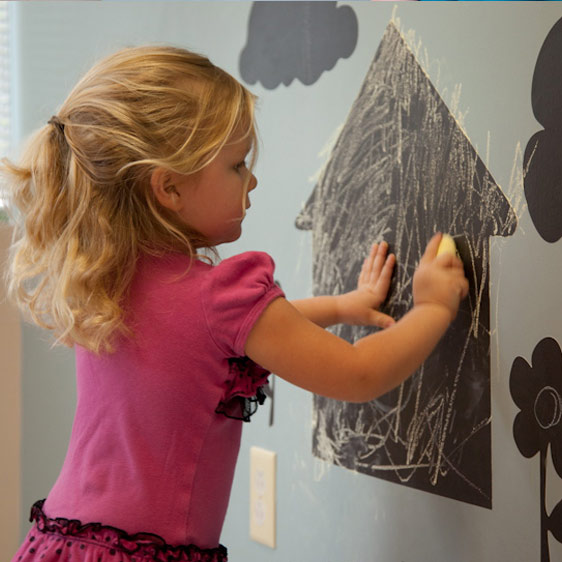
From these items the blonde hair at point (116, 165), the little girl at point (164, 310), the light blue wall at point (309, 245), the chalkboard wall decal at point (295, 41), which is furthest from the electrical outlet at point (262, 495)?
the chalkboard wall decal at point (295, 41)

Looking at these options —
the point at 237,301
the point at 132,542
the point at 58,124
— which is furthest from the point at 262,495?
the point at 58,124

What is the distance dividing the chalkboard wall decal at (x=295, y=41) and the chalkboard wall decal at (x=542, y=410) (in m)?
0.41

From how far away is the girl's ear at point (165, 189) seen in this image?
77 centimetres

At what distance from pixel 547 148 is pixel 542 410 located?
0.23 meters

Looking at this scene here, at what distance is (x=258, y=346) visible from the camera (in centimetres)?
74

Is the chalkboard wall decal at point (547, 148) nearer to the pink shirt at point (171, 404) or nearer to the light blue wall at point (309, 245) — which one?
the light blue wall at point (309, 245)

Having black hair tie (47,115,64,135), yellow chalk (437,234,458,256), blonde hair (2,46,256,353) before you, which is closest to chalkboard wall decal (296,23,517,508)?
yellow chalk (437,234,458,256)

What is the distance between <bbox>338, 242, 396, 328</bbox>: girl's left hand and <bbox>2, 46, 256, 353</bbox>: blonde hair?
0.18 meters

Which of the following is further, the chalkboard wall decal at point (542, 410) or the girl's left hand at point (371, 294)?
the girl's left hand at point (371, 294)

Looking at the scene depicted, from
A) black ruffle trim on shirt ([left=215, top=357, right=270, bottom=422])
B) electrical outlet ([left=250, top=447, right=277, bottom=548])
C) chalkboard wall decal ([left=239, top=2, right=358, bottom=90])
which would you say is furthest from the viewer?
electrical outlet ([left=250, top=447, right=277, bottom=548])

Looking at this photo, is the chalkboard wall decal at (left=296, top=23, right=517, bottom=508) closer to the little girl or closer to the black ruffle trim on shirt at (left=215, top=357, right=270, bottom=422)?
the little girl

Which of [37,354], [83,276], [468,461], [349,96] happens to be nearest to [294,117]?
[349,96]

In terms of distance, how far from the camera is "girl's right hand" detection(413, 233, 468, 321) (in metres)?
0.78

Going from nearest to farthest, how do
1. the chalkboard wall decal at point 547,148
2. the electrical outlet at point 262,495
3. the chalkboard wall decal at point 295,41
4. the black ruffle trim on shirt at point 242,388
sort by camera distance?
the chalkboard wall decal at point 547,148 < the black ruffle trim on shirt at point 242,388 < the chalkboard wall decal at point 295,41 < the electrical outlet at point 262,495
